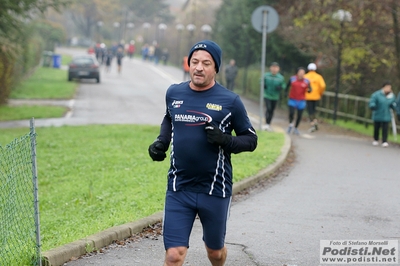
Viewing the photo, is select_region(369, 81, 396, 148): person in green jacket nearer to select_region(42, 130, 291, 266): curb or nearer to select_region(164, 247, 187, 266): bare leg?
select_region(42, 130, 291, 266): curb

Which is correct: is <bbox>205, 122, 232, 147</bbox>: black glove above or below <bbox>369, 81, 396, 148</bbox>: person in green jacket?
above

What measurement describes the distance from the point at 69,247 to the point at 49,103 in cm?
2305

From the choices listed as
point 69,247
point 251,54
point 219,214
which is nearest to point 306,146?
point 69,247

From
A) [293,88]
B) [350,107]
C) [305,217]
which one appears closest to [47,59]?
[350,107]

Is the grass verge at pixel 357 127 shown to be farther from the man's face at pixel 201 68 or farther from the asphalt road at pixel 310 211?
the man's face at pixel 201 68

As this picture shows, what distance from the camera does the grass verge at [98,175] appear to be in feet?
29.5

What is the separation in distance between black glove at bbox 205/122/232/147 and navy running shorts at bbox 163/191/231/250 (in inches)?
16.5

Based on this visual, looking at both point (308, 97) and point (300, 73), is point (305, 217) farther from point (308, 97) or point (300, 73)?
point (308, 97)

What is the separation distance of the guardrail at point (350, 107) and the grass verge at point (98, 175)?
7499 millimetres

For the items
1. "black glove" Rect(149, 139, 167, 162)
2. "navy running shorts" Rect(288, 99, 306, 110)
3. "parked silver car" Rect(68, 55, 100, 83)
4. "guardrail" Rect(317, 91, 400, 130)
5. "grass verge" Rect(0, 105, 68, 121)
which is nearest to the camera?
"black glove" Rect(149, 139, 167, 162)

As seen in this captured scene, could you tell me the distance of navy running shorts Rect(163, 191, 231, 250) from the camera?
16.9 feet

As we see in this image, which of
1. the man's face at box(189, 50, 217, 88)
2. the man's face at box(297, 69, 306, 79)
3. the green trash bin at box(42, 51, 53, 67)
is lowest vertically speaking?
the green trash bin at box(42, 51, 53, 67)

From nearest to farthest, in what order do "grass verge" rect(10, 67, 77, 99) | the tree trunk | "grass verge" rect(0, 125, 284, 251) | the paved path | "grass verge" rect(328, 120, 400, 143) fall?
the paved path → "grass verge" rect(0, 125, 284, 251) → the tree trunk → "grass verge" rect(328, 120, 400, 143) → "grass verge" rect(10, 67, 77, 99)

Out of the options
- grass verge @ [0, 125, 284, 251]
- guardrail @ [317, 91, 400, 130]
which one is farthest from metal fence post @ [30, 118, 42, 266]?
guardrail @ [317, 91, 400, 130]
